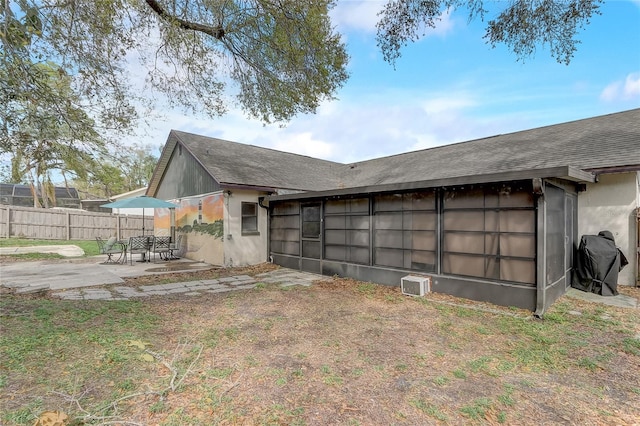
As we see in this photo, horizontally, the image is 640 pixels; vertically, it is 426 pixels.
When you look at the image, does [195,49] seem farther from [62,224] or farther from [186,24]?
[62,224]

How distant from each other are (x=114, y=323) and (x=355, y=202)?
582 centimetres

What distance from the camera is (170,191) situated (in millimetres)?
13219

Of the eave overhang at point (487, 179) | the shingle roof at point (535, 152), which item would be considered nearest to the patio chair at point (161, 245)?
the eave overhang at point (487, 179)

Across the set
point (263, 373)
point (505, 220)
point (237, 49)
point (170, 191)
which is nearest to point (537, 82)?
point (505, 220)

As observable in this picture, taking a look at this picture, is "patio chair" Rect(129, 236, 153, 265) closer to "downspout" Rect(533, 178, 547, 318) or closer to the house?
the house

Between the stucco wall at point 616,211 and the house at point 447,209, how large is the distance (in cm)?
2

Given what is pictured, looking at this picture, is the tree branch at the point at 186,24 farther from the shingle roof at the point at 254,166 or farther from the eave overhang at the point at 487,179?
the eave overhang at the point at 487,179

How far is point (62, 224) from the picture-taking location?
15906 mm

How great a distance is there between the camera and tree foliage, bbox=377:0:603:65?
192 inches

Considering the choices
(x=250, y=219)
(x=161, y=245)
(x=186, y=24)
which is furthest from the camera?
(x=161, y=245)

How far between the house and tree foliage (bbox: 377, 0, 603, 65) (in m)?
2.17

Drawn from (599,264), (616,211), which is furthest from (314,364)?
(616,211)

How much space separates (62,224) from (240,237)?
40.2 feet

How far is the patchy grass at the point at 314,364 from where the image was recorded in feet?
8.32
